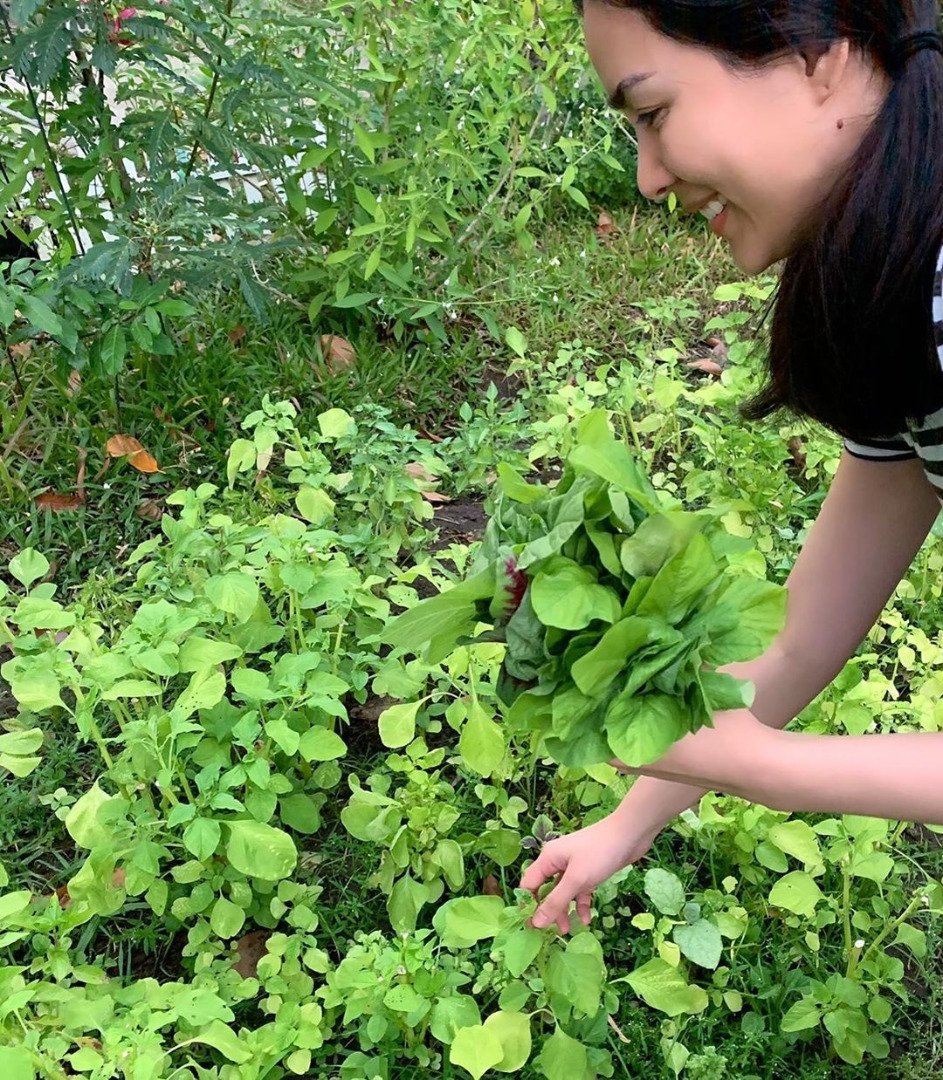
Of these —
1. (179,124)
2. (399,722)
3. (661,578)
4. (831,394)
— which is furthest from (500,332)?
(661,578)

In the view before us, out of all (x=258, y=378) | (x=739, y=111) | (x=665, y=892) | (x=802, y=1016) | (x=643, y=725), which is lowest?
(x=802, y=1016)

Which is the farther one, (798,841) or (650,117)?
(798,841)

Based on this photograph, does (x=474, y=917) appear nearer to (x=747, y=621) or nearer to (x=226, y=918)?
(x=226, y=918)

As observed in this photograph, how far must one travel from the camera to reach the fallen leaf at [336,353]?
114 inches

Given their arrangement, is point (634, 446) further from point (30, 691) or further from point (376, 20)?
point (30, 691)

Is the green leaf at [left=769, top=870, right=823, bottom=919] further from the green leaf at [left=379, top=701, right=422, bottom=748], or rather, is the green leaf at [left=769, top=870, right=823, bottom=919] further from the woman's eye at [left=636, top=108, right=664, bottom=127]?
the woman's eye at [left=636, top=108, right=664, bottom=127]

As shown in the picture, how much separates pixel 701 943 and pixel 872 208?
101 centimetres

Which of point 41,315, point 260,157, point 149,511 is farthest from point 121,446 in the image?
point 260,157

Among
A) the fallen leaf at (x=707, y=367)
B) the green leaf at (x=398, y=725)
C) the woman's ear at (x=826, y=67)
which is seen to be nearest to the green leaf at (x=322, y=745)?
the green leaf at (x=398, y=725)

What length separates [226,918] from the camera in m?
1.51

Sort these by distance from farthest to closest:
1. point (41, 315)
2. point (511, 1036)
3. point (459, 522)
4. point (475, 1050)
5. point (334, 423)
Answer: point (459, 522)
point (41, 315)
point (334, 423)
point (511, 1036)
point (475, 1050)

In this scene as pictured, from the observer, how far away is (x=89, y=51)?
7.41 ft

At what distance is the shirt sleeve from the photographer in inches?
47.8

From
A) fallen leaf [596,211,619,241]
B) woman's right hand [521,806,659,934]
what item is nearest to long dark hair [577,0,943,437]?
woman's right hand [521,806,659,934]
